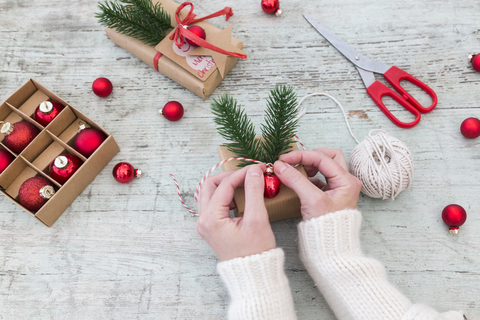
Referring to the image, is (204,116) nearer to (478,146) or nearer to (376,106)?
(376,106)

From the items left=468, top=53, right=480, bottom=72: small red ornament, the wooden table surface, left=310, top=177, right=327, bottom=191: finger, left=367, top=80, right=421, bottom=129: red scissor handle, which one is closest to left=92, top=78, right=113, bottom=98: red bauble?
the wooden table surface

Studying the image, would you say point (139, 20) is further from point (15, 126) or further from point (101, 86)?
point (15, 126)

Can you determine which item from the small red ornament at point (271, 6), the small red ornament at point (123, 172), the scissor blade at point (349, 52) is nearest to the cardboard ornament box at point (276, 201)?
the small red ornament at point (123, 172)

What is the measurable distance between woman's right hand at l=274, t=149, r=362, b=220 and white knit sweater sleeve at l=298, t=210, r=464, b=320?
0.07 ft

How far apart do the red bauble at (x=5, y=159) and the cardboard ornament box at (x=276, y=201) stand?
586 millimetres

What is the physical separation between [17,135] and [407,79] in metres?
1.14

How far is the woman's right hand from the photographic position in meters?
0.69

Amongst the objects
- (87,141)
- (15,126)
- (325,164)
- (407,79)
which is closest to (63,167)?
(87,141)

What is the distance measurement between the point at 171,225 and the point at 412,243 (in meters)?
0.67

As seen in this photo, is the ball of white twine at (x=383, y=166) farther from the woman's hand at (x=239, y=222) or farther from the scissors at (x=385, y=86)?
the woman's hand at (x=239, y=222)

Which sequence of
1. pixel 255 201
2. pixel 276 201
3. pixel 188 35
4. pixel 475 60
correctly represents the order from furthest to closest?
pixel 475 60 < pixel 188 35 < pixel 276 201 < pixel 255 201

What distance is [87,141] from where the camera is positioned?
0.86 meters

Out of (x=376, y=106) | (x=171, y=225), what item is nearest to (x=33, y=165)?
(x=171, y=225)

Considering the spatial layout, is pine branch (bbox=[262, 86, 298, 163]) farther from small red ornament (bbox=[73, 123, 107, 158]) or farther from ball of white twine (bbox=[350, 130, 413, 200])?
small red ornament (bbox=[73, 123, 107, 158])
